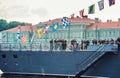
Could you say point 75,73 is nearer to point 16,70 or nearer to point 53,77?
point 53,77

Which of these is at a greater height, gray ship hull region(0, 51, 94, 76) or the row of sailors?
the row of sailors

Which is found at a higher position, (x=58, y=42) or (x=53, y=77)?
(x=58, y=42)

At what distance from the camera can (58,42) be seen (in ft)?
131

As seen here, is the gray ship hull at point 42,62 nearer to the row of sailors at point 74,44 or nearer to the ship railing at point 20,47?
the ship railing at point 20,47

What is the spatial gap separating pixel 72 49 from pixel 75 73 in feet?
5.98

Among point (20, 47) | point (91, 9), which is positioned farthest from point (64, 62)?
point (20, 47)

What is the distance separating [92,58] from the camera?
37.5 m

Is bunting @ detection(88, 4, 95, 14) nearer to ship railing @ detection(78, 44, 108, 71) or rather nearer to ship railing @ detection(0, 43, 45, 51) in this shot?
ship railing @ detection(78, 44, 108, 71)

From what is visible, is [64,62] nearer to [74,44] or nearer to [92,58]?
[74,44]

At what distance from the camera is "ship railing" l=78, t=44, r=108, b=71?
37.0m

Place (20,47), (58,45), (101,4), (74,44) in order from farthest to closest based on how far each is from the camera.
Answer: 1. (20,47)
2. (58,45)
3. (74,44)
4. (101,4)

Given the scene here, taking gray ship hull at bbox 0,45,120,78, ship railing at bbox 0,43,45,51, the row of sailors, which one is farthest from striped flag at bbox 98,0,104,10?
ship railing at bbox 0,43,45,51

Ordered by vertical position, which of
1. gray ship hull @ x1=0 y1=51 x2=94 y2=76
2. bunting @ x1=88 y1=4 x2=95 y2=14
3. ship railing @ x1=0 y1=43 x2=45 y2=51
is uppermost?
bunting @ x1=88 y1=4 x2=95 y2=14

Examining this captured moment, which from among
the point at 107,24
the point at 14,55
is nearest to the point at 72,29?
the point at 107,24
